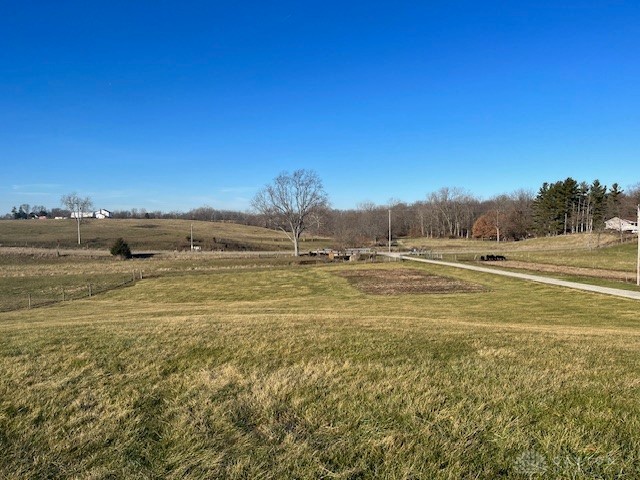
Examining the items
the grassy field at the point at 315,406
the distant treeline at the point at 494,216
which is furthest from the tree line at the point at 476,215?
the grassy field at the point at 315,406

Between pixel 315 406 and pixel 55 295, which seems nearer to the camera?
pixel 315 406

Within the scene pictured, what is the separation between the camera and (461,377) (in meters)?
4.96

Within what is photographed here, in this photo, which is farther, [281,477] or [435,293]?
[435,293]

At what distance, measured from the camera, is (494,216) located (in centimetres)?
11519

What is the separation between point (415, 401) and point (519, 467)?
1235 millimetres

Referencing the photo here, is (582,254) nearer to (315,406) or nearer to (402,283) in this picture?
(402,283)

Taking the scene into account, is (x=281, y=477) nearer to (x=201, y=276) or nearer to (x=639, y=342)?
(x=639, y=342)

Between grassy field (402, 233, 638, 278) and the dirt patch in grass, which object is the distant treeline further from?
the dirt patch in grass

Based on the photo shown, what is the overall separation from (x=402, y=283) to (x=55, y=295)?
86.5 ft

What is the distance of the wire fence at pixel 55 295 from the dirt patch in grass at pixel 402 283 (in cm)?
2045

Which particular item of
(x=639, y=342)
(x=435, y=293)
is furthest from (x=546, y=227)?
(x=639, y=342)

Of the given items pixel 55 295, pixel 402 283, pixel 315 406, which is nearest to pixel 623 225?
pixel 402 283

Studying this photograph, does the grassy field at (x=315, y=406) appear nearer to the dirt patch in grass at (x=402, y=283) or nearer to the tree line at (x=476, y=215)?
the dirt patch in grass at (x=402, y=283)

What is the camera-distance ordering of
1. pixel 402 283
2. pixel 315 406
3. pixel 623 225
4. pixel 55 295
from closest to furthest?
pixel 315 406 < pixel 55 295 < pixel 402 283 < pixel 623 225
